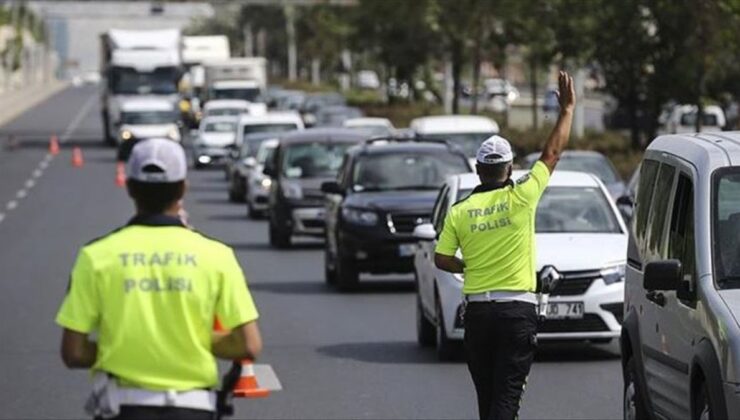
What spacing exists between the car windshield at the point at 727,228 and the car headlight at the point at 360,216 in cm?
1307

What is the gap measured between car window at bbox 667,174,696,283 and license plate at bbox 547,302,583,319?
5.38 m

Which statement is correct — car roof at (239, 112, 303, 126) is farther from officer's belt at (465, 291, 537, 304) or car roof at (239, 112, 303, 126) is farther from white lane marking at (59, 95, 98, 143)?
officer's belt at (465, 291, 537, 304)

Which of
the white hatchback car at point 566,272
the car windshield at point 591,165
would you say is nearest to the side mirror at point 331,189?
the car windshield at point 591,165

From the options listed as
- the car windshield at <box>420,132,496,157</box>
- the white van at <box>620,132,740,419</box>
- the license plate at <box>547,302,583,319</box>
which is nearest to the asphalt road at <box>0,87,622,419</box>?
the license plate at <box>547,302,583,319</box>

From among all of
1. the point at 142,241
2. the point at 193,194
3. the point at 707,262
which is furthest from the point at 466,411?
the point at 193,194

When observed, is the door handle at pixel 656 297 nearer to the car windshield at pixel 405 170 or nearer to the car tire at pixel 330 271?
the car windshield at pixel 405 170

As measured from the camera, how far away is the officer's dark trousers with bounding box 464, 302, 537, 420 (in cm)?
998

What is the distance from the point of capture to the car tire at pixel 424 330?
17.3 meters

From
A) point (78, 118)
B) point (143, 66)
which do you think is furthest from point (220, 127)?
point (78, 118)

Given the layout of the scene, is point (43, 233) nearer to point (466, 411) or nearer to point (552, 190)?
point (552, 190)

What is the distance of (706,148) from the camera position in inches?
410

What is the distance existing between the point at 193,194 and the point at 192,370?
132 feet

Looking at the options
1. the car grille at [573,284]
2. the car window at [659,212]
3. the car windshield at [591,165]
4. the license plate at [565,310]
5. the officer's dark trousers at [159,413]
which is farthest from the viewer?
the car windshield at [591,165]

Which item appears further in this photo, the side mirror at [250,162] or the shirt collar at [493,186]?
the side mirror at [250,162]
